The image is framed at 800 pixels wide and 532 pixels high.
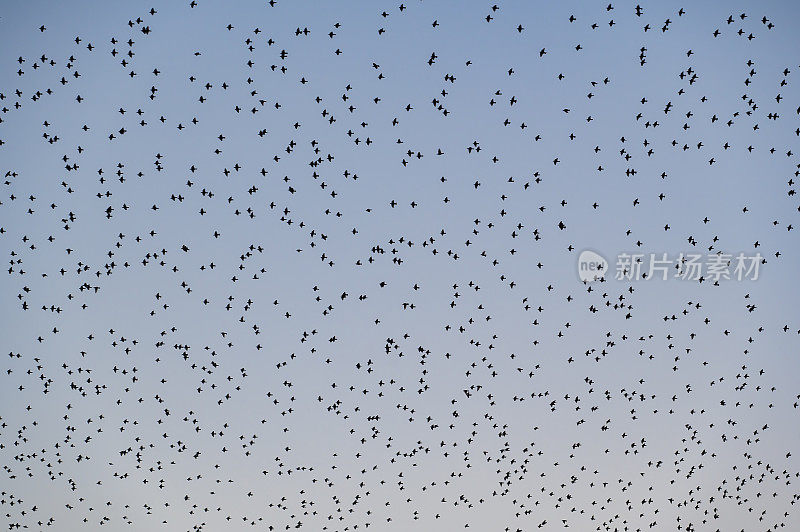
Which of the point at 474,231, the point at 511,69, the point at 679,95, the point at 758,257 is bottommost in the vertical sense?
the point at 758,257

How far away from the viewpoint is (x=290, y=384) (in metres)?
17.9

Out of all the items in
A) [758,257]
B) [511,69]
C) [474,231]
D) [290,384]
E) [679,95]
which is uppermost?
[511,69]

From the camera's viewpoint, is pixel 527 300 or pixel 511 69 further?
pixel 527 300

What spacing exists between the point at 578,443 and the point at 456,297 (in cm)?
718

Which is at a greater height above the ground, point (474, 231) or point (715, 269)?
point (474, 231)

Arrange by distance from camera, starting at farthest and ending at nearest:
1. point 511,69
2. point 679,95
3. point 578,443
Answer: point 578,443 → point 679,95 → point 511,69

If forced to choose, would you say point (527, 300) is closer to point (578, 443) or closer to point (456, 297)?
point (456, 297)

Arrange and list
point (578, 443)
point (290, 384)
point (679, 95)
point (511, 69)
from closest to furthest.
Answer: point (511, 69) → point (679, 95) → point (290, 384) → point (578, 443)

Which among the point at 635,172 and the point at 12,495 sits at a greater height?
the point at 635,172

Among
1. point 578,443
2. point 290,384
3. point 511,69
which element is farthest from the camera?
point 578,443

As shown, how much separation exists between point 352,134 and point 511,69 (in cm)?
489

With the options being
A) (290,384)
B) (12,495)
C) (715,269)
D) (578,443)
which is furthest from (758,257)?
(12,495)

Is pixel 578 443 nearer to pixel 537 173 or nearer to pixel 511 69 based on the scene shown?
pixel 537 173

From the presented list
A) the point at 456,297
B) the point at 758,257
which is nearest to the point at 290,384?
the point at 456,297
